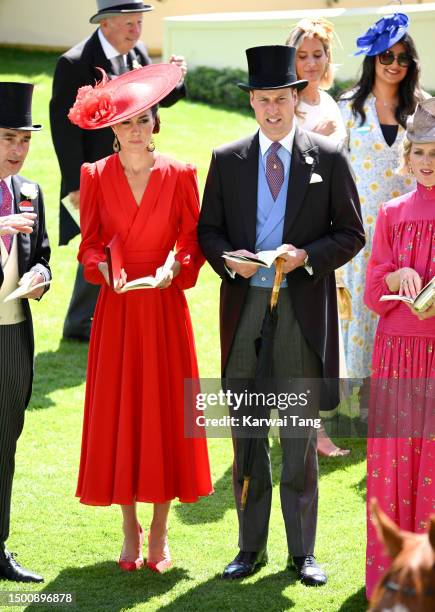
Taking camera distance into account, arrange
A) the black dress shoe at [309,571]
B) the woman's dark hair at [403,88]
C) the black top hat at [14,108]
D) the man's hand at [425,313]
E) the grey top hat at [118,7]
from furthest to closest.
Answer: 1. the grey top hat at [118,7]
2. the woman's dark hair at [403,88]
3. the black dress shoe at [309,571]
4. the black top hat at [14,108]
5. the man's hand at [425,313]

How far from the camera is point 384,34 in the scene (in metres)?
7.10

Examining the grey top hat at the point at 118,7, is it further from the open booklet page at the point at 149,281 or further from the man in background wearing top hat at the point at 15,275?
the open booklet page at the point at 149,281

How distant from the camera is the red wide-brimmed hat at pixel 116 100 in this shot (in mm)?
5398

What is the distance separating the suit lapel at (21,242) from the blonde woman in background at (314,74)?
228 centimetres

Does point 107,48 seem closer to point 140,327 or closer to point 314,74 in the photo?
point 314,74

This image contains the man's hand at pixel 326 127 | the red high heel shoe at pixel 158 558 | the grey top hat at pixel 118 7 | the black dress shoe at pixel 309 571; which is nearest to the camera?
the black dress shoe at pixel 309 571

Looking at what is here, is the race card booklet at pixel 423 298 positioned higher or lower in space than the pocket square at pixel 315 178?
lower

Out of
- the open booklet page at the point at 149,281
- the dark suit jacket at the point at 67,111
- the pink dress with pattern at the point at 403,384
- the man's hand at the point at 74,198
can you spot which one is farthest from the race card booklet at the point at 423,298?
the dark suit jacket at the point at 67,111

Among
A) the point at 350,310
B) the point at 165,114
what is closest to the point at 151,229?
the point at 350,310

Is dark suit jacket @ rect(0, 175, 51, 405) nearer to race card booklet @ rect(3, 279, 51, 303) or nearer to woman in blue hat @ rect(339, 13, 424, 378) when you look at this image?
race card booklet @ rect(3, 279, 51, 303)

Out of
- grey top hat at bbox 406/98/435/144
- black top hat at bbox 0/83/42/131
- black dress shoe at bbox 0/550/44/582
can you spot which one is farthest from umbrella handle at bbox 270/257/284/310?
black dress shoe at bbox 0/550/44/582

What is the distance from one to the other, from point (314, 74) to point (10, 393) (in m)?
2.96

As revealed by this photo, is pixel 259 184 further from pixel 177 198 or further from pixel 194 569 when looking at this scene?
pixel 194 569

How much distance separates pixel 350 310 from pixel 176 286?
7.22 ft
